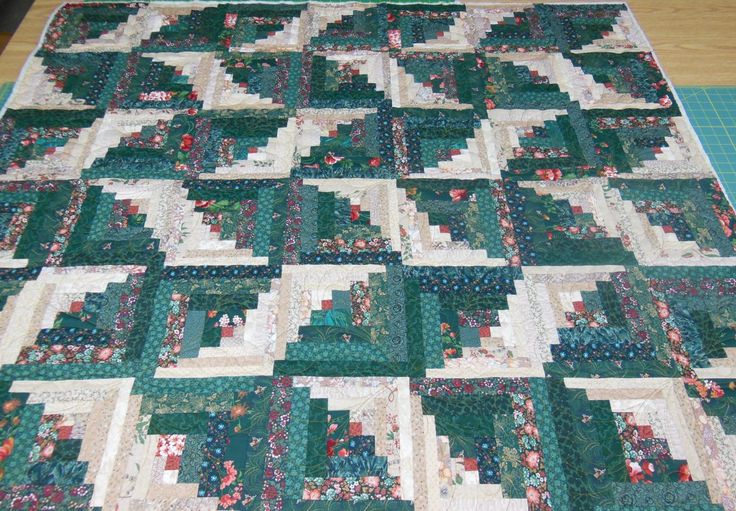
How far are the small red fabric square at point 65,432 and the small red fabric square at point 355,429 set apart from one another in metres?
0.78

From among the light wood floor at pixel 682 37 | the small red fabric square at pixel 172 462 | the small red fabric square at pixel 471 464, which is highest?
the light wood floor at pixel 682 37

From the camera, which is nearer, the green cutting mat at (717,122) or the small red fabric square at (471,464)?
the small red fabric square at (471,464)

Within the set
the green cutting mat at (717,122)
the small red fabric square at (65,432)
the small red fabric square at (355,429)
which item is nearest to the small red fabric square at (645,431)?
the small red fabric square at (355,429)

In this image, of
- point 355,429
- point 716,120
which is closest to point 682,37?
point 716,120

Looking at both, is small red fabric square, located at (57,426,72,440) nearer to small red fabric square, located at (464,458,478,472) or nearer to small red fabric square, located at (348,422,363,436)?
small red fabric square, located at (348,422,363,436)

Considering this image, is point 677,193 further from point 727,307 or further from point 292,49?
point 292,49

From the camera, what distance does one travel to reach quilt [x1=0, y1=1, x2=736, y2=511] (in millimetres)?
1535

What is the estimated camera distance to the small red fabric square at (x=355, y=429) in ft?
5.18

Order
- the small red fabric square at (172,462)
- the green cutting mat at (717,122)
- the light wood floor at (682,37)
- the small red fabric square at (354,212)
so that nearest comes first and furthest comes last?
the small red fabric square at (172,462) → the small red fabric square at (354,212) → the green cutting mat at (717,122) → the light wood floor at (682,37)

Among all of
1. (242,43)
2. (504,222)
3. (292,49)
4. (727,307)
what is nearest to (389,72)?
(292,49)

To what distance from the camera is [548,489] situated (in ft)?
4.93

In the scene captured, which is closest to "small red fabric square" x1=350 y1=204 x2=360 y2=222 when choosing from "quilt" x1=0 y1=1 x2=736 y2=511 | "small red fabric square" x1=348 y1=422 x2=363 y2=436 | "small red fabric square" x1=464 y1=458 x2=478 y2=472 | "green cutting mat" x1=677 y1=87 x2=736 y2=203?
"quilt" x1=0 y1=1 x2=736 y2=511

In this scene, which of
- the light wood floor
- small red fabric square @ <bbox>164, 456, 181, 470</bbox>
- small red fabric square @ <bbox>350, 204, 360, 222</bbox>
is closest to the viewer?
small red fabric square @ <bbox>164, 456, 181, 470</bbox>

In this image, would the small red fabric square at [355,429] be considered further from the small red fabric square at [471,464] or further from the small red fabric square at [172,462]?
the small red fabric square at [172,462]
